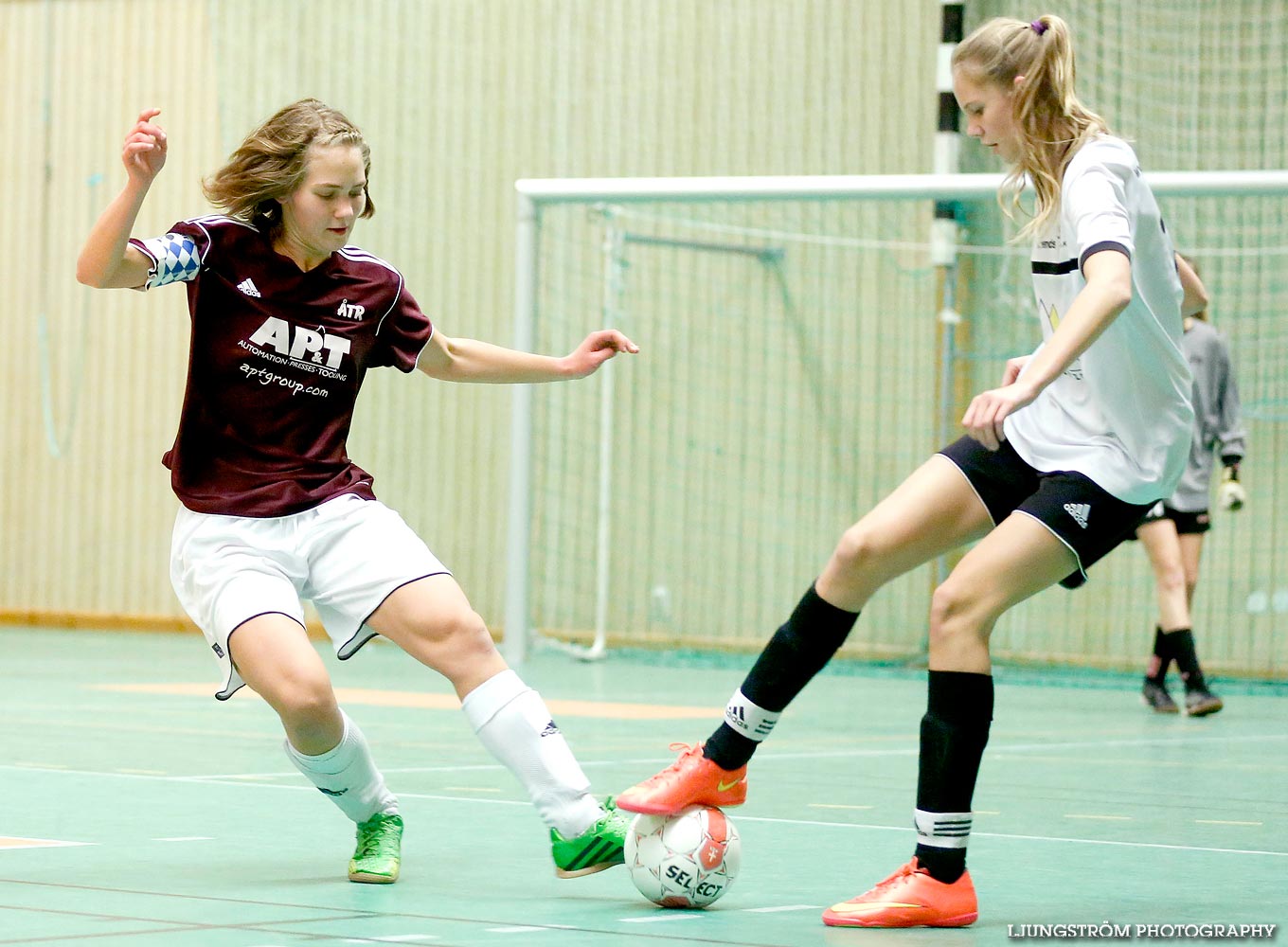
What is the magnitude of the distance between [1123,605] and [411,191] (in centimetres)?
533

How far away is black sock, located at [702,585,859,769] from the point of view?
365 centimetres

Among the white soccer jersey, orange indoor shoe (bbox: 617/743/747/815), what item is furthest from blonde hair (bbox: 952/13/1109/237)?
orange indoor shoe (bbox: 617/743/747/815)

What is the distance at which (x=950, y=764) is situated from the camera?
11.2ft

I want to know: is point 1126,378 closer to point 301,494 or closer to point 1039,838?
point 1039,838

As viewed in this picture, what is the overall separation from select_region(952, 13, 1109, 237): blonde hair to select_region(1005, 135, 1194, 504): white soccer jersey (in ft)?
0.14

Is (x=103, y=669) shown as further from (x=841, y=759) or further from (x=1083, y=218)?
(x=1083, y=218)

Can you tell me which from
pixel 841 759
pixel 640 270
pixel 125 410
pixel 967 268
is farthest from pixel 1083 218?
pixel 125 410

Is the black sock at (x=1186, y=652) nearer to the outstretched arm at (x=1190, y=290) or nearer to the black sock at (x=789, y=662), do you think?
the outstretched arm at (x=1190, y=290)

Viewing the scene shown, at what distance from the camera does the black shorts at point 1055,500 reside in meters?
3.46

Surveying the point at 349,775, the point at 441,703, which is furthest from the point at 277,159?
the point at 441,703

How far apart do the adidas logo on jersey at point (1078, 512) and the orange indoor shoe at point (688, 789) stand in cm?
78

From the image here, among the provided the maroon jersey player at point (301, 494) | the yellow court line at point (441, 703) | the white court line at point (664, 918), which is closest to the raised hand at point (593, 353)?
the maroon jersey player at point (301, 494)

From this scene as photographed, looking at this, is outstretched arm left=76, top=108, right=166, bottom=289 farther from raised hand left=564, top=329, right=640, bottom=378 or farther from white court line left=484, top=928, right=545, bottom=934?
white court line left=484, top=928, right=545, bottom=934

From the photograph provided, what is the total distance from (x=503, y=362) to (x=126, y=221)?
91 cm
